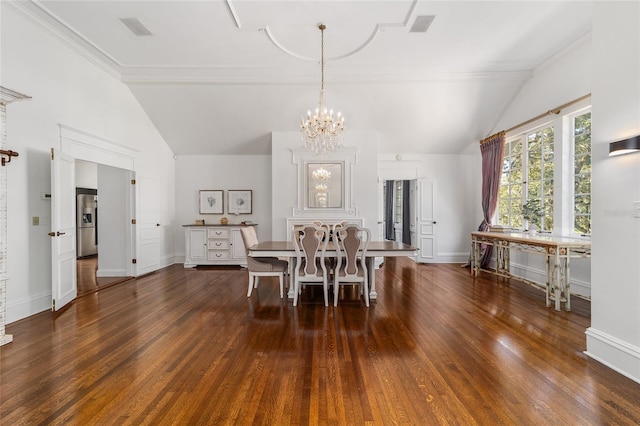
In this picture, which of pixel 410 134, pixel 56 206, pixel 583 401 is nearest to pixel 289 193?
pixel 410 134

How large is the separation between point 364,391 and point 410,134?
5684 millimetres

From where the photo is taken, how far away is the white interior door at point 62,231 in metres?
3.58

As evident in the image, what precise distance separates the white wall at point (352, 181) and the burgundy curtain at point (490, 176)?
2.22 m

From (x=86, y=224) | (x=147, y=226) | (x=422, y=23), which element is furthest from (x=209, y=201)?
(x=422, y=23)

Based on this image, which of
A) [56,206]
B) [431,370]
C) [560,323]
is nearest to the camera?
[431,370]

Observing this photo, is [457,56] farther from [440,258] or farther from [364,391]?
[364,391]

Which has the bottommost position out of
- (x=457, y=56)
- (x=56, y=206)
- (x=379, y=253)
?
(x=379, y=253)

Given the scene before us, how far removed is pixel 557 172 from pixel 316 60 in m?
4.11

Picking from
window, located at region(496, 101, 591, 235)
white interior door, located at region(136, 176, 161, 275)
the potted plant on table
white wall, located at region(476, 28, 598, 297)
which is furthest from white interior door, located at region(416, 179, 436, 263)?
white interior door, located at region(136, 176, 161, 275)

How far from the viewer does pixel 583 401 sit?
6.11 ft

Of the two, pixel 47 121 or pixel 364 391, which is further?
pixel 47 121

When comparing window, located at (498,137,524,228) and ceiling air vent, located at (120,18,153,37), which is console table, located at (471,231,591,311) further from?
ceiling air vent, located at (120,18,153,37)

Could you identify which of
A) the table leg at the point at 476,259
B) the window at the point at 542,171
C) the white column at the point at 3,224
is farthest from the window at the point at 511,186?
the white column at the point at 3,224

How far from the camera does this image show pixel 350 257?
3.77m
